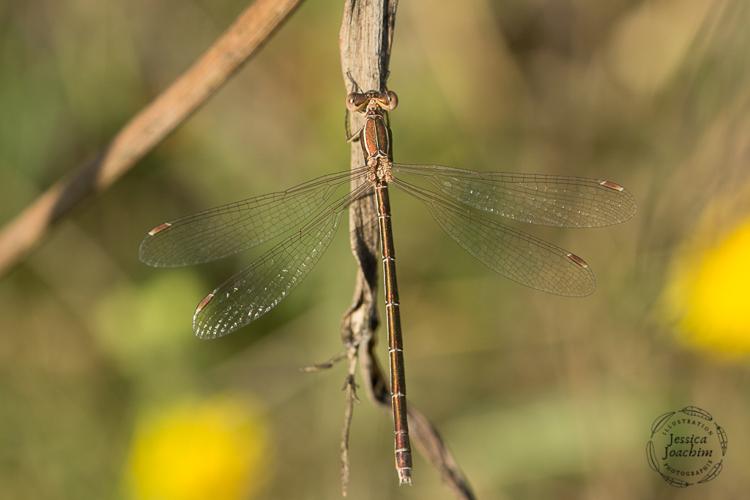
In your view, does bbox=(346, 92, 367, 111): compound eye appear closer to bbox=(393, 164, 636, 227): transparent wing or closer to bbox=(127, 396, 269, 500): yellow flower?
bbox=(393, 164, 636, 227): transparent wing

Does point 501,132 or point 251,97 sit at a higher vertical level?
point 251,97

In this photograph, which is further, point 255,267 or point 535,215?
point 535,215

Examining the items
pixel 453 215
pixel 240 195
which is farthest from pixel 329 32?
pixel 453 215

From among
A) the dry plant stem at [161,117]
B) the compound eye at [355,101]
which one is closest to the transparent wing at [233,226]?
the dry plant stem at [161,117]

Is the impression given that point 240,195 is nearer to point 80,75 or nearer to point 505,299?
point 80,75

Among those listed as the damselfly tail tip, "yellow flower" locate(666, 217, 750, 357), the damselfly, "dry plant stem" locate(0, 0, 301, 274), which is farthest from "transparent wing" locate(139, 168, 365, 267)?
"yellow flower" locate(666, 217, 750, 357)

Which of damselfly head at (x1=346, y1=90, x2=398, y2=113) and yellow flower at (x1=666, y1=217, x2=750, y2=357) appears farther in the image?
yellow flower at (x1=666, y1=217, x2=750, y2=357)

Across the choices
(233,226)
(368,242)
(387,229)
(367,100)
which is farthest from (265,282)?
(367,100)

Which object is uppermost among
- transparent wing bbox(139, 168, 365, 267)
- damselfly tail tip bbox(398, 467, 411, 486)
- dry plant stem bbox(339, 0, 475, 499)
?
transparent wing bbox(139, 168, 365, 267)
